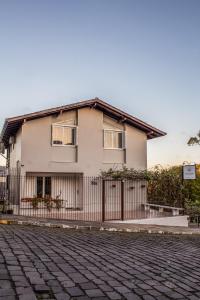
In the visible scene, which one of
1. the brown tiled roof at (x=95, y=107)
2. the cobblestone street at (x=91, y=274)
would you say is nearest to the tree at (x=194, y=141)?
the brown tiled roof at (x=95, y=107)

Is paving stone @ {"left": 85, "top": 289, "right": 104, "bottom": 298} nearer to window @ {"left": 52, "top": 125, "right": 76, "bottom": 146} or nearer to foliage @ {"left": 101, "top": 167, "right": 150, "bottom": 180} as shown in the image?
window @ {"left": 52, "top": 125, "right": 76, "bottom": 146}

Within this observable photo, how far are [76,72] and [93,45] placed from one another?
226cm

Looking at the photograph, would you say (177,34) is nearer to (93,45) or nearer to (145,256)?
(93,45)

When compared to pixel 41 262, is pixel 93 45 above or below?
above

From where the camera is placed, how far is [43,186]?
22562 millimetres

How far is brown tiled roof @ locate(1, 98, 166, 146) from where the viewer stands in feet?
68.0

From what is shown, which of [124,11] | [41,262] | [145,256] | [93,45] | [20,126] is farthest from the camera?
[20,126]

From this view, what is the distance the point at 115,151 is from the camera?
23.7 metres

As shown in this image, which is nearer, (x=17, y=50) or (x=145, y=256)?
(x=145, y=256)

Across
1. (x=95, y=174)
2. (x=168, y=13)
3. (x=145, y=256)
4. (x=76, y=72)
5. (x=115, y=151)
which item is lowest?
(x=145, y=256)

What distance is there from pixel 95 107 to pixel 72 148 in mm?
3168

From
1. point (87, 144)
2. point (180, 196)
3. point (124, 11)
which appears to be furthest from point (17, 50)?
point (180, 196)

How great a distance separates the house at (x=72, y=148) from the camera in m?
21.2

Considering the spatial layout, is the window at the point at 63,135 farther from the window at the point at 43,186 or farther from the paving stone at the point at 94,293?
the paving stone at the point at 94,293
